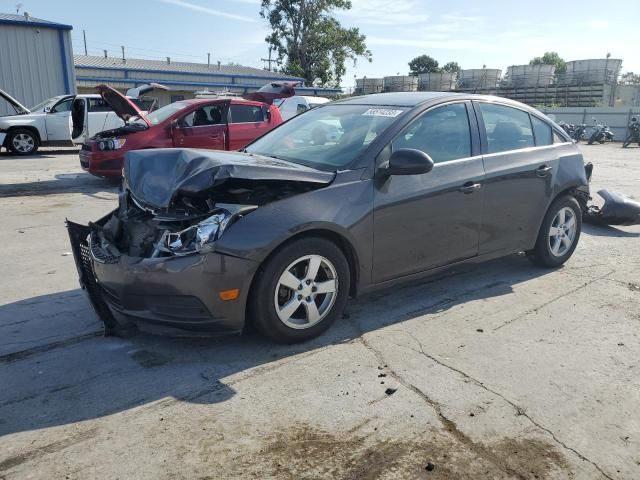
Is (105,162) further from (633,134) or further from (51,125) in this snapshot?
(633,134)

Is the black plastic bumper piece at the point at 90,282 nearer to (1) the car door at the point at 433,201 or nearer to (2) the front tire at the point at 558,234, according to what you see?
(1) the car door at the point at 433,201

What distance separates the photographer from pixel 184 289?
3.25 m

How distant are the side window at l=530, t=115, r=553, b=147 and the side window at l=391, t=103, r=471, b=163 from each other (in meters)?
1.03

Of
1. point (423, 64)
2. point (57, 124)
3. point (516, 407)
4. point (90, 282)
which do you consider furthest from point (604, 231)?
point (423, 64)

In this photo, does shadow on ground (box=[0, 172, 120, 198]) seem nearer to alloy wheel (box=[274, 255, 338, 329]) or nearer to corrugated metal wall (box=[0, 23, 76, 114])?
alloy wheel (box=[274, 255, 338, 329])

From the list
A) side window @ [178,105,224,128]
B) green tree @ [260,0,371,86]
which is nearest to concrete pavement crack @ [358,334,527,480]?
side window @ [178,105,224,128]

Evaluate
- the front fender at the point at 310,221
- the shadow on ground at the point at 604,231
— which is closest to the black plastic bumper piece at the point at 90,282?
the front fender at the point at 310,221

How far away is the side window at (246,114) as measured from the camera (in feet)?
36.2

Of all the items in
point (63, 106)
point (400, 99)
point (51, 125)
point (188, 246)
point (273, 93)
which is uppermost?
point (273, 93)

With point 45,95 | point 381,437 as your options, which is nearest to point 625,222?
point 381,437

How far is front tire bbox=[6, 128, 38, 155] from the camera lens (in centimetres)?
1523

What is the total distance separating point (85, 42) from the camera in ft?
250

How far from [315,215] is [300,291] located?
52 centimetres

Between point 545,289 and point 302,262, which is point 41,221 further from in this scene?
point 545,289
